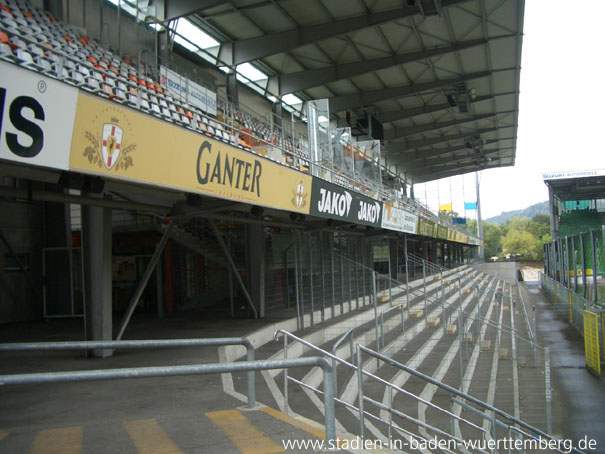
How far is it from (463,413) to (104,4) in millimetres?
12917

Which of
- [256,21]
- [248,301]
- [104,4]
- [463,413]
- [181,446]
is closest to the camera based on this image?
[181,446]

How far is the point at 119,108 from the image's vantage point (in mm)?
4688

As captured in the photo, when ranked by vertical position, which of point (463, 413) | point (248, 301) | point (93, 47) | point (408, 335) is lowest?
point (463, 413)

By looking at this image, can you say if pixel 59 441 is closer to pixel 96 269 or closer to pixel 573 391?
pixel 96 269

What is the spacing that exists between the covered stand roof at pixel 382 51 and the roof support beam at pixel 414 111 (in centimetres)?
5

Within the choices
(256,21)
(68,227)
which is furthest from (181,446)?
(256,21)

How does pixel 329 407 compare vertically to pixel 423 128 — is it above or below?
below

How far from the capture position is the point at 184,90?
41.4ft

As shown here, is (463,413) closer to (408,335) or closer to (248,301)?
(408,335)

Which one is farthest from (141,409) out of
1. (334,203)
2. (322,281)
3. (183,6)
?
(183,6)

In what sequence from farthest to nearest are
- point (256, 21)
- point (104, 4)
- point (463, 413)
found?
point (256, 21)
point (104, 4)
point (463, 413)

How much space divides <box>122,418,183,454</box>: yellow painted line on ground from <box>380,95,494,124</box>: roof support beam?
23.9 metres

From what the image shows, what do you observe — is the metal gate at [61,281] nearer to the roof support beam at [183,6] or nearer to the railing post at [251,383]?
the roof support beam at [183,6]

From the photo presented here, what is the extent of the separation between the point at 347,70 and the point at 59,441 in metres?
18.2
